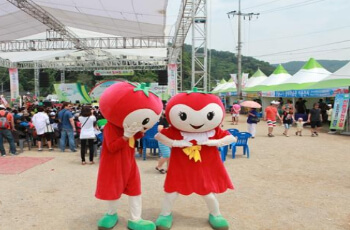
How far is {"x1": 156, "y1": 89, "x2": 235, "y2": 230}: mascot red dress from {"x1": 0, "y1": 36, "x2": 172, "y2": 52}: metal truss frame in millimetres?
16921

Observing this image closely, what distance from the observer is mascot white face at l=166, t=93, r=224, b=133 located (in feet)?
11.7

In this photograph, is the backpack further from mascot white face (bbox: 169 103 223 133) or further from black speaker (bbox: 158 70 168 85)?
black speaker (bbox: 158 70 168 85)

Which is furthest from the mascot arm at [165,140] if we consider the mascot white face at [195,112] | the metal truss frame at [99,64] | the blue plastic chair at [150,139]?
the metal truss frame at [99,64]

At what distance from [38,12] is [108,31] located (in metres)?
4.45

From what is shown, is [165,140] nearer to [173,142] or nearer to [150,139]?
[173,142]

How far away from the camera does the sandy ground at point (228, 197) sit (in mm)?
3855

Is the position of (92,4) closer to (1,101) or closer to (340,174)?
(1,101)

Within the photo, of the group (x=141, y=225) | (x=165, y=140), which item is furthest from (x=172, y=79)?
(x=141, y=225)

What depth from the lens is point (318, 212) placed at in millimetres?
4156

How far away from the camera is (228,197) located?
4.76m

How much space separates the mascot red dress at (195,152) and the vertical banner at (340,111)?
1039 centimetres

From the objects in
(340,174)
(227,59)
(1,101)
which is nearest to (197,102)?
(340,174)

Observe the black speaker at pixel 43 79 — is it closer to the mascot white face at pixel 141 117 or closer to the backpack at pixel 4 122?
the backpack at pixel 4 122

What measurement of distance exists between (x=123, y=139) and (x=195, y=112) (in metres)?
0.85
